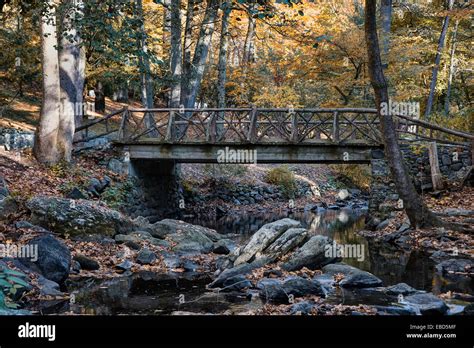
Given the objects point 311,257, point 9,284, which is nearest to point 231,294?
point 311,257

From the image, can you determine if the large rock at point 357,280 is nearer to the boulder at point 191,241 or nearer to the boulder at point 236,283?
the boulder at point 236,283

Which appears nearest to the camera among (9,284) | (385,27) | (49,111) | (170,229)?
(9,284)

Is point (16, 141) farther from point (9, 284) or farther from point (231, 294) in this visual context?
point (9, 284)

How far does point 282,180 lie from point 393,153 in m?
13.3

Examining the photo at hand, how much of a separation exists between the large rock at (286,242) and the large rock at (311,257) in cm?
25

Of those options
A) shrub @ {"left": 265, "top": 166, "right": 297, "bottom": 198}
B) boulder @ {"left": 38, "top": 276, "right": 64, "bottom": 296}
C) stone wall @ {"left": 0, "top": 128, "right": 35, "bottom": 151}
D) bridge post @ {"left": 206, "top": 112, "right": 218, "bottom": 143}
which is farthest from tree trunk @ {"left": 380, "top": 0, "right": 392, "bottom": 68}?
boulder @ {"left": 38, "top": 276, "right": 64, "bottom": 296}

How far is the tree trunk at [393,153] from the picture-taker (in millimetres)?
11891

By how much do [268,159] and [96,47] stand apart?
8.89 m

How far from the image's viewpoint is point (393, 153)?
12.8 metres

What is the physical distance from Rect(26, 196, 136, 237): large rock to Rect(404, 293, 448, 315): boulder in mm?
6572

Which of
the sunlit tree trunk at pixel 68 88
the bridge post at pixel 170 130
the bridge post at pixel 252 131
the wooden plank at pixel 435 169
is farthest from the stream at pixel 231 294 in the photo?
the sunlit tree trunk at pixel 68 88
